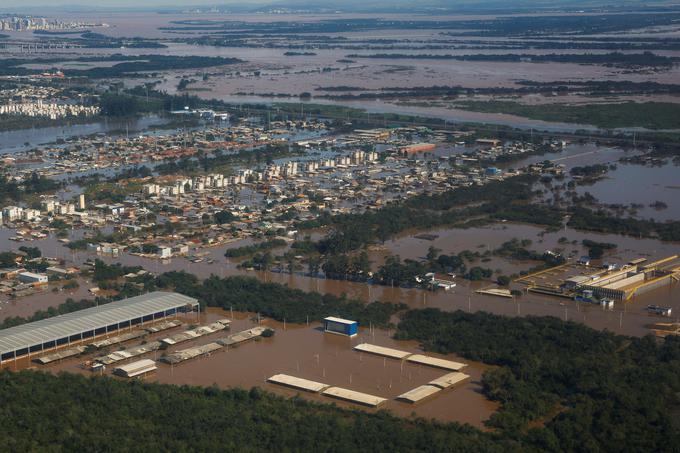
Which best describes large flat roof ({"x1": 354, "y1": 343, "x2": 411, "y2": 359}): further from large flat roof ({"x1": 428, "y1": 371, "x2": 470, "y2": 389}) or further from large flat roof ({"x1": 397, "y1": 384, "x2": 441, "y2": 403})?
large flat roof ({"x1": 397, "y1": 384, "x2": 441, "y2": 403})

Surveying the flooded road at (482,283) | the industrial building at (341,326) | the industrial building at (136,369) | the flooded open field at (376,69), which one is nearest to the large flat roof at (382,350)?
the industrial building at (341,326)

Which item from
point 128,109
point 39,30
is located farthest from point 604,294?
point 39,30

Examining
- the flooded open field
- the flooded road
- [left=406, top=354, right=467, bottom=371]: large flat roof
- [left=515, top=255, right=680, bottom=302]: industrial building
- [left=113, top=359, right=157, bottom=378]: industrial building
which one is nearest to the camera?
[left=113, top=359, right=157, bottom=378]: industrial building

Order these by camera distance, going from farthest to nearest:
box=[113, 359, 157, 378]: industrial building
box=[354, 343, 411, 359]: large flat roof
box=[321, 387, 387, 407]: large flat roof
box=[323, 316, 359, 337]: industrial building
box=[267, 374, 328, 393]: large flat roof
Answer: box=[323, 316, 359, 337]: industrial building, box=[354, 343, 411, 359]: large flat roof, box=[113, 359, 157, 378]: industrial building, box=[267, 374, 328, 393]: large flat roof, box=[321, 387, 387, 407]: large flat roof

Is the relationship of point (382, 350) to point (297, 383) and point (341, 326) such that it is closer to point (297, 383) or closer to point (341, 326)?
point (341, 326)

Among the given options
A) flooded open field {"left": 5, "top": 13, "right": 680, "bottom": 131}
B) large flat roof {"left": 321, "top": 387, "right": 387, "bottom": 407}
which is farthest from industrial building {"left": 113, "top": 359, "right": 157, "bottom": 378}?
flooded open field {"left": 5, "top": 13, "right": 680, "bottom": 131}

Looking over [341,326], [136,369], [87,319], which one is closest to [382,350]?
[341,326]

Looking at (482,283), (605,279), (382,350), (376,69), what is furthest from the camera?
(376,69)

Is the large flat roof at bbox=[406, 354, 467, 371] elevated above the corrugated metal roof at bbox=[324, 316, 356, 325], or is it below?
below
